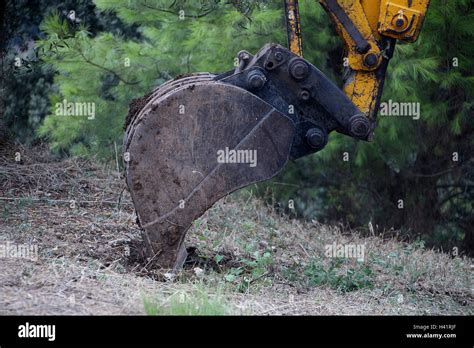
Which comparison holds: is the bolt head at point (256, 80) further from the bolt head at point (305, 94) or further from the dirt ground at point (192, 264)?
the dirt ground at point (192, 264)

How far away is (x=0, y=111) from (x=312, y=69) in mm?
4504

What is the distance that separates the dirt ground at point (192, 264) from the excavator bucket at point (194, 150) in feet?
1.62

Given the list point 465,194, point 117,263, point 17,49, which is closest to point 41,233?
point 117,263

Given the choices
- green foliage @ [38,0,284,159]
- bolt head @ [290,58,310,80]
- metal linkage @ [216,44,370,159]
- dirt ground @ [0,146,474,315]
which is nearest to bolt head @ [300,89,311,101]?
metal linkage @ [216,44,370,159]

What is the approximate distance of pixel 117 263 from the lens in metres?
6.41

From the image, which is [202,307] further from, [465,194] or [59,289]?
[465,194]

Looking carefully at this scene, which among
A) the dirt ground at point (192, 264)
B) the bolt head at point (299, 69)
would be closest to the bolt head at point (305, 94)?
the bolt head at point (299, 69)

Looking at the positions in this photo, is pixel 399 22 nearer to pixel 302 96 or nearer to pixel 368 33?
pixel 368 33

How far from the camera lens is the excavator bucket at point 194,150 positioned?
612 cm

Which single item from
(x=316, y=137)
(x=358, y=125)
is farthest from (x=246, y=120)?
(x=358, y=125)

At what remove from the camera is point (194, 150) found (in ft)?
20.2

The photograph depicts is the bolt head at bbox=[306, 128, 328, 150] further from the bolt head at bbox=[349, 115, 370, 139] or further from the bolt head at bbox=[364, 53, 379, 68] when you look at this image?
the bolt head at bbox=[364, 53, 379, 68]

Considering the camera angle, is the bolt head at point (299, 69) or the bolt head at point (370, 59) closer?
the bolt head at point (299, 69)

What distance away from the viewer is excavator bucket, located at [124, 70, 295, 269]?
6.12 meters
